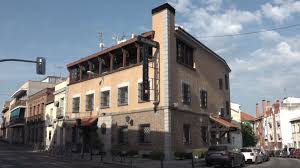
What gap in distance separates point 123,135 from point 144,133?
2.75 metres

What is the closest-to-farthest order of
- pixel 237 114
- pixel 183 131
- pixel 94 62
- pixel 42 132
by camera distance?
pixel 183 131 < pixel 94 62 < pixel 42 132 < pixel 237 114

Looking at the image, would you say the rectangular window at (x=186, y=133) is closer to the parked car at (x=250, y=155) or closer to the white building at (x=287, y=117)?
the parked car at (x=250, y=155)

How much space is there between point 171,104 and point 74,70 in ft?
54.9

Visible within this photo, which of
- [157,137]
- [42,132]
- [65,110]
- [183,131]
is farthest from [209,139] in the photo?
[42,132]

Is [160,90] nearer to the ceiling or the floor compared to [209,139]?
nearer to the ceiling

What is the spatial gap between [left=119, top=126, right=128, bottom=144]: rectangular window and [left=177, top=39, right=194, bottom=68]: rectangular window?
7.63 metres

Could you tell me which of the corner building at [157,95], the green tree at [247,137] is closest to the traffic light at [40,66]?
the corner building at [157,95]

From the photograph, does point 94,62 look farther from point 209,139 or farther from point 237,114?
point 237,114

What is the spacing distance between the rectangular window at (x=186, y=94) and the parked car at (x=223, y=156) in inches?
267

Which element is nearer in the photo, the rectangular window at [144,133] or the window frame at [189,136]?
the rectangular window at [144,133]

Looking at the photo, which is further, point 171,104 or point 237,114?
point 237,114

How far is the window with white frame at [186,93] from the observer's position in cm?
3049

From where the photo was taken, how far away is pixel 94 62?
3734cm

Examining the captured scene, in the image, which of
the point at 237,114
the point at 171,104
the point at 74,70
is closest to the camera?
the point at 171,104
